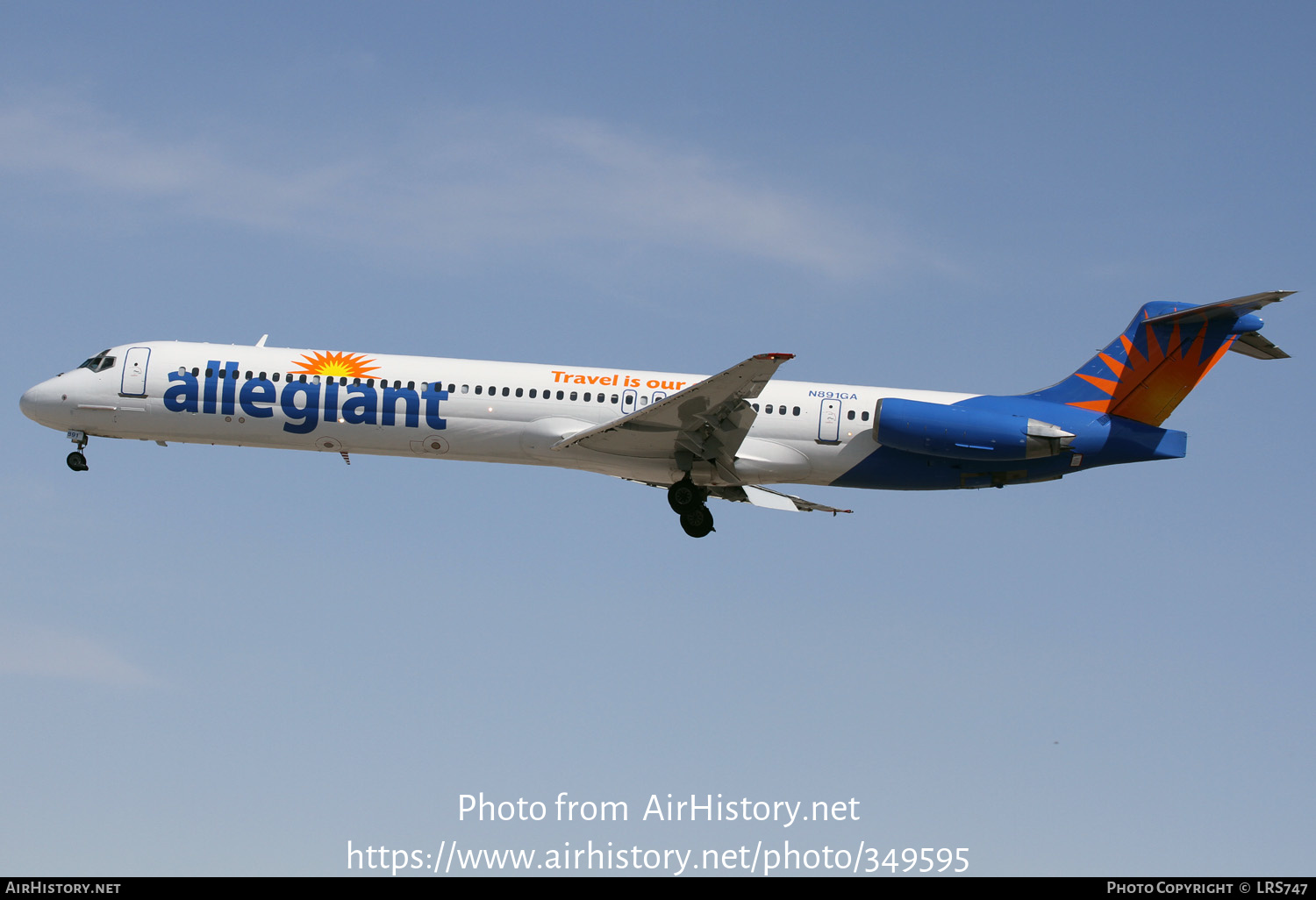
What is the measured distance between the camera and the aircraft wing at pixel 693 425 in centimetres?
2489

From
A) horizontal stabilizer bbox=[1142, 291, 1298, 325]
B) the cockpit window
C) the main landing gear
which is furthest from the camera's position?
the cockpit window

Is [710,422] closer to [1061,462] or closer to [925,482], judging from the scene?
[925,482]

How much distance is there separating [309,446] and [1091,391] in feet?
57.2

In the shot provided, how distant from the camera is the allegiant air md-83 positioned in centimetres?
2680

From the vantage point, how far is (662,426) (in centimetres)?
2623

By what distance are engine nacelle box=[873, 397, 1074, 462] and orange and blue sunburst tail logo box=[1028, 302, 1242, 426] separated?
1956mm

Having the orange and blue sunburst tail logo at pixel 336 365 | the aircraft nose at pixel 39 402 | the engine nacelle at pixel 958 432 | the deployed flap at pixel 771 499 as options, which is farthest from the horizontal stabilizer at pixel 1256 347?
the aircraft nose at pixel 39 402

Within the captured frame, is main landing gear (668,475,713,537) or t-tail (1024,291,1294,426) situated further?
main landing gear (668,475,713,537)

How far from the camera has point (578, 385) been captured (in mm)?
27422

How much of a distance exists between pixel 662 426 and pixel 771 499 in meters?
4.81

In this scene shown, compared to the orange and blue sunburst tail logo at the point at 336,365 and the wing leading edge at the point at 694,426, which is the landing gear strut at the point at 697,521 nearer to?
the wing leading edge at the point at 694,426

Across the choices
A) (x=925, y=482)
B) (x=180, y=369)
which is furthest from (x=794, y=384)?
(x=180, y=369)

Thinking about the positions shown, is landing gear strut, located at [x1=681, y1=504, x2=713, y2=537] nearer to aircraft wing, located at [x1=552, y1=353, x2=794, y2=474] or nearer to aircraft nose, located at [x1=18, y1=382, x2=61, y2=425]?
aircraft wing, located at [x1=552, y1=353, x2=794, y2=474]

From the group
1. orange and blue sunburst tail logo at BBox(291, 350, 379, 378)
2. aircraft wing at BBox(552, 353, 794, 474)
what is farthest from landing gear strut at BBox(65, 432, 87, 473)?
aircraft wing at BBox(552, 353, 794, 474)
